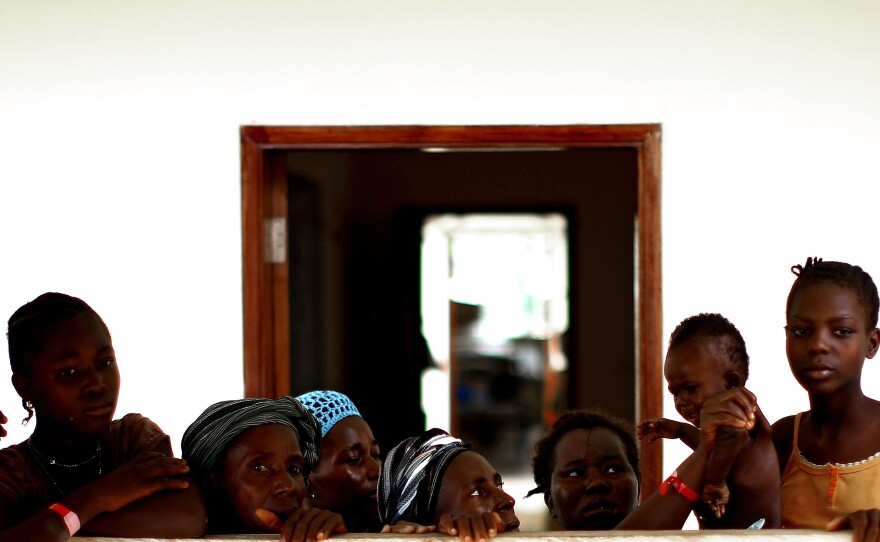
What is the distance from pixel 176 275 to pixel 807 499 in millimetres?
2183

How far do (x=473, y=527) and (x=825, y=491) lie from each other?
0.79 m

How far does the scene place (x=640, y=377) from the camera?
3406 millimetres

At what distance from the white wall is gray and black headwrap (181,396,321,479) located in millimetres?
1413

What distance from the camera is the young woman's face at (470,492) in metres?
2.04

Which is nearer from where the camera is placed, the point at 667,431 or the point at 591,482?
the point at 667,431

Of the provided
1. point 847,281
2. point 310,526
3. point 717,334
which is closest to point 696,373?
point 717,334

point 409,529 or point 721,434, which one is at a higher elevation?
point 721,434

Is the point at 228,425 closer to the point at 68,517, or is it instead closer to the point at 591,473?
the point at 68,517

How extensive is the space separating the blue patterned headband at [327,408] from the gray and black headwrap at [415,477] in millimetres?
331

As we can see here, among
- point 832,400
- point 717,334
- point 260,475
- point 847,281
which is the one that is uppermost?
point 847,281

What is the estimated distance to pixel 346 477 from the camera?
97.3 inches

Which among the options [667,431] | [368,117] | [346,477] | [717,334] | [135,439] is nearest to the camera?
[135,439]

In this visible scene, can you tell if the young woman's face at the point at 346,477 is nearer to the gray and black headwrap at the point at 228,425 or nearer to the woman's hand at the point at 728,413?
the gray and black headwrap at the point at 228,425

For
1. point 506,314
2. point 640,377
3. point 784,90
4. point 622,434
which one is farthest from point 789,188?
point 506,314
